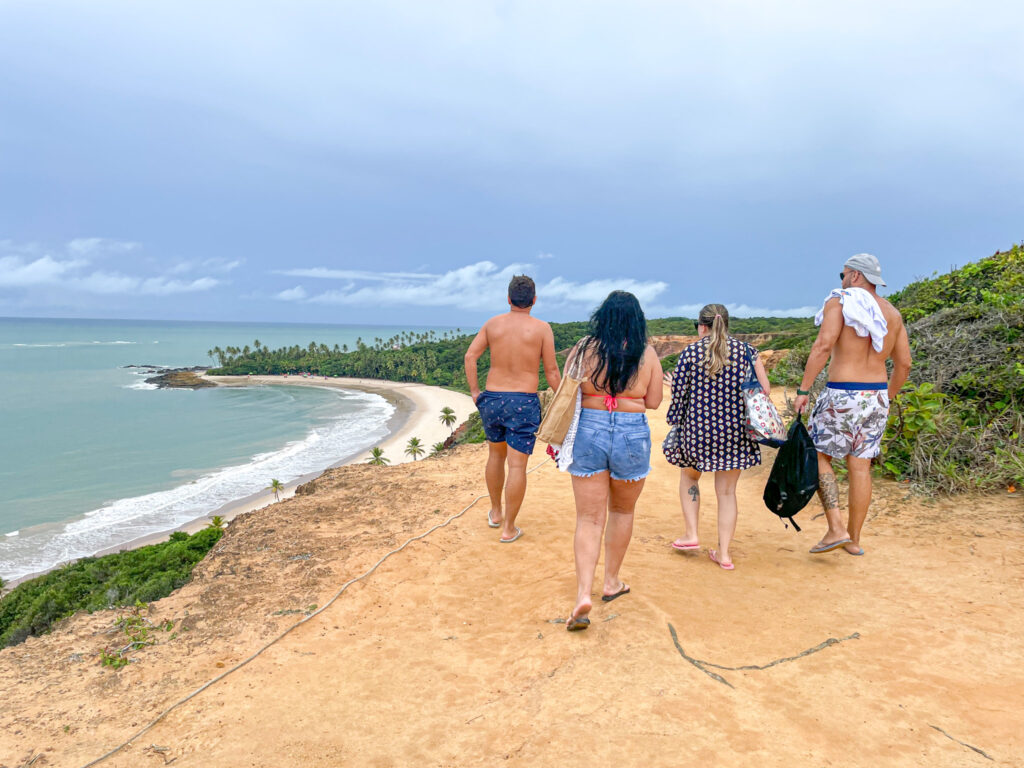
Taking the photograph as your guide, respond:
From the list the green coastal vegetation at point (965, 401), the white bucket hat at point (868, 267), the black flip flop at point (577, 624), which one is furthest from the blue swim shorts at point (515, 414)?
the green coastal vegetation at point (965, 401)

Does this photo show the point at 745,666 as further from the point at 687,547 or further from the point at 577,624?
the point at 687,547

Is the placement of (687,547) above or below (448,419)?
above

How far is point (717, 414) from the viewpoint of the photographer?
3.99m

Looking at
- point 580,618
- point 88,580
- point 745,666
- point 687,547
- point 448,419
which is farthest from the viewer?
point 448,419

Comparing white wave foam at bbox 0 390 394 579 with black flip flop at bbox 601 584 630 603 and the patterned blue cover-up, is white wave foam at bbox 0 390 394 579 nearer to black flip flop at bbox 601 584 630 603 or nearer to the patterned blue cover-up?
black flip flop at bbox 601 584 630 603

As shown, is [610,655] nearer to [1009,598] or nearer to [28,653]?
[1009,598]

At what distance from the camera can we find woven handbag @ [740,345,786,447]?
3.81 meters

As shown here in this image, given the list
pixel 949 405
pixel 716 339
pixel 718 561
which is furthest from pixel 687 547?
pixel 949 405

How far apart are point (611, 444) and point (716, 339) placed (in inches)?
53.0

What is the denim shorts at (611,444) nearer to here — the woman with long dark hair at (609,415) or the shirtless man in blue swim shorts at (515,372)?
the woman with long dark hair at (609,415)

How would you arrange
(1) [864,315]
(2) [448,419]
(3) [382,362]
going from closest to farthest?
(1) [864,315] < (2) [448,419] < (3) [382,362]

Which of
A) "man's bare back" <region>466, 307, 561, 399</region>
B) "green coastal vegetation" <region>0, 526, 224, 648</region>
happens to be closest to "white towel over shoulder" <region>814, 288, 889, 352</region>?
"man's bare back" <region>466, 307, 561, 399</region>

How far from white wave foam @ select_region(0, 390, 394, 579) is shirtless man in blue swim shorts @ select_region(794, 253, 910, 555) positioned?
2531 centimetres

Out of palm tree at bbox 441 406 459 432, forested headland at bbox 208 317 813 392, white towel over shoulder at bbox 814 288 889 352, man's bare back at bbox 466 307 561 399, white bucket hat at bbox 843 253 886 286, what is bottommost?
palm tree at bbox 441 406 459 432
